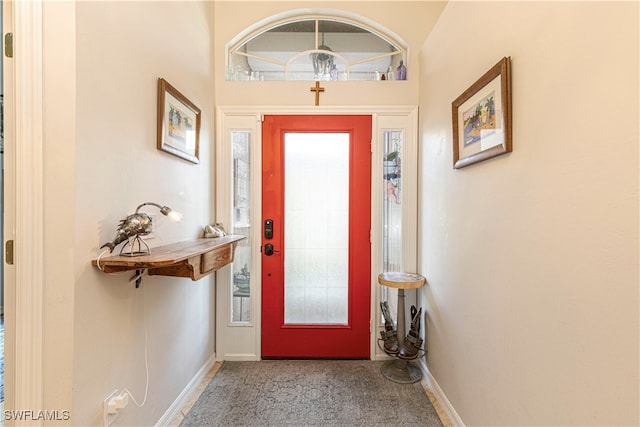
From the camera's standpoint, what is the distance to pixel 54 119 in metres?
1.10

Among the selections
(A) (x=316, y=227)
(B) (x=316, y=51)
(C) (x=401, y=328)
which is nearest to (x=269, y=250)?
(A) (x=316, y=227)

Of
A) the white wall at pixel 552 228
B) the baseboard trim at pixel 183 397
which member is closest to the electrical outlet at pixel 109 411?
the baseboard trim at pixel 183 397

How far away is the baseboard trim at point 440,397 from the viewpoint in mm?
1733

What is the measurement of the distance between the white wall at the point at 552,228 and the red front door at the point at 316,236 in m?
0.91

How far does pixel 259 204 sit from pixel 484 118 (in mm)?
1774

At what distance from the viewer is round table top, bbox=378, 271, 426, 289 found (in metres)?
2.22

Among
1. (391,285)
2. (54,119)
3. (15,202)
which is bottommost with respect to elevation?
(391,285)

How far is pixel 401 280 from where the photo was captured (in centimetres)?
227

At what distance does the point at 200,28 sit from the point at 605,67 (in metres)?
2.45

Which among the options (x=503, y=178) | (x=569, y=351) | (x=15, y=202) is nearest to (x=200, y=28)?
(x=15, y=202)

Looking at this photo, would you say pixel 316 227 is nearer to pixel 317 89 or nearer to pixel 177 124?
pixel 317 89

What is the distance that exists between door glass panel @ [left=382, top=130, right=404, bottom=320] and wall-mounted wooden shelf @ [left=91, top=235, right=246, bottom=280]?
1.29 meters

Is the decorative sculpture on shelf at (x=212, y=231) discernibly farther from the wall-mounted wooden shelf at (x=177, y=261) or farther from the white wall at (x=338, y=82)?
the white wall at (x=338, y=82)

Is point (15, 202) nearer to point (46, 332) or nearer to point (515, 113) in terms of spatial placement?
point (46, 332)
